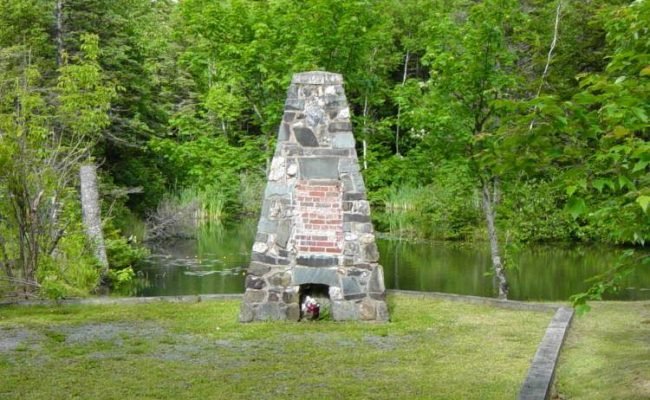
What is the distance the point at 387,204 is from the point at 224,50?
9.32 m

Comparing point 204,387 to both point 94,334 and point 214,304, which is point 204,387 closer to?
point 94,334

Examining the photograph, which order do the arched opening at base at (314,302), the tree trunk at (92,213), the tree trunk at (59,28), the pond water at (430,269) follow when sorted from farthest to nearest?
the tree trunk at (59,28) < the pond water at (430,269) < the tree trunk at (92,213) < the arched opening at base at (314,302)

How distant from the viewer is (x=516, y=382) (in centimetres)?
657

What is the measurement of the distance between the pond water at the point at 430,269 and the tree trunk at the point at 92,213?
113 cm

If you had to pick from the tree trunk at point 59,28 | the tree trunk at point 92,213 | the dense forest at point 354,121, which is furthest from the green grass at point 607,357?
the tree trunk at point 59,28

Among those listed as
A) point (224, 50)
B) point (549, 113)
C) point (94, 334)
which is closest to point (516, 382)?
point (549, 113)

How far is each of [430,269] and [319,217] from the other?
864 centimetres

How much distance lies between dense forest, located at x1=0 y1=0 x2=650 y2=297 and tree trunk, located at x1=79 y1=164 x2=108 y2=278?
252 millimetres

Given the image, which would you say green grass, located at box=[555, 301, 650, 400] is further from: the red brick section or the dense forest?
the red brick section

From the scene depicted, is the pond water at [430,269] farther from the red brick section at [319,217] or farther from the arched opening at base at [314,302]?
the red brick section at [319,217]

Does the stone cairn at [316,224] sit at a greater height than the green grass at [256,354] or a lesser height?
greater

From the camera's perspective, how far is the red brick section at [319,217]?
9516mm

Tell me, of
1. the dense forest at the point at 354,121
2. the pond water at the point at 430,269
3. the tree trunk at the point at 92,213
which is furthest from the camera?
the pond water at the point at 430,269

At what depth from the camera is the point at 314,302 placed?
9641 mm
